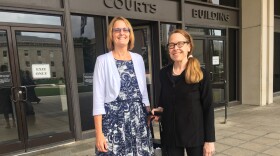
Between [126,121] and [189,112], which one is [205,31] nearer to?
[189,112]

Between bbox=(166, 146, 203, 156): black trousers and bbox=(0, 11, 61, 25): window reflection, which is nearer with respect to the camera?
bbox=(166, 146, 203, 156): black trousers

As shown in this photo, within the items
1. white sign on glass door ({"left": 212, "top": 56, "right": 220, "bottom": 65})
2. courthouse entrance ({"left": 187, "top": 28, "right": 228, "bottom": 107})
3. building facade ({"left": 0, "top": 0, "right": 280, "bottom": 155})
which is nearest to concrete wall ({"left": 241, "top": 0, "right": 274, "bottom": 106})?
building facade ({"left": 0, "top": 0, "right": 280, "bottom": 155})

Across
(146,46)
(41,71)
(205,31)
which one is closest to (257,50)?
(205,31)

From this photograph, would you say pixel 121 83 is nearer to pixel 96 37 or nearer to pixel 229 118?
pixel 96 37

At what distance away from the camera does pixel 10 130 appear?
14.6 ft

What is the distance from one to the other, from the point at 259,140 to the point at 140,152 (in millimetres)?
3408

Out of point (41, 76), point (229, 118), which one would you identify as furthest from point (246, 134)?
point (41, 76)

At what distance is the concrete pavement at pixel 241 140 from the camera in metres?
4.28

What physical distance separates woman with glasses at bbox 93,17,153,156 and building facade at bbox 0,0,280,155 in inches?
113

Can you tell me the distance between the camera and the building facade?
4.38m

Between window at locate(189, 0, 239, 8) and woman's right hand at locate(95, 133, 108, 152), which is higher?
window at locate(189, 0, 239, 8)

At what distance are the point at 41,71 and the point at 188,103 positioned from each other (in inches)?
135

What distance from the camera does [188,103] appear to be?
2.08m

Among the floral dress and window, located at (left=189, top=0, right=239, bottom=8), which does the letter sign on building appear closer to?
the floral dress
